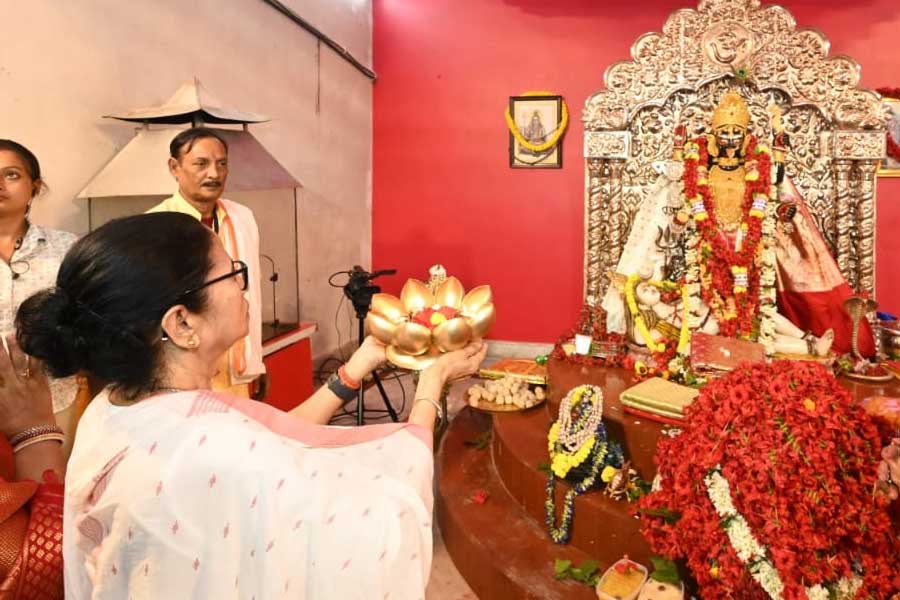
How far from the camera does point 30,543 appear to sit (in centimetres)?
128

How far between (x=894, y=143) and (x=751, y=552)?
5023 mm

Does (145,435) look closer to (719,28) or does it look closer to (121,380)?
(121,380)

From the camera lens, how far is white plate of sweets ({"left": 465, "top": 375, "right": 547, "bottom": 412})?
3.47 m

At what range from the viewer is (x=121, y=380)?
1.03m

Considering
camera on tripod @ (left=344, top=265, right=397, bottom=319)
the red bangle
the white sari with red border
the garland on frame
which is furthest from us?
the garland on frame

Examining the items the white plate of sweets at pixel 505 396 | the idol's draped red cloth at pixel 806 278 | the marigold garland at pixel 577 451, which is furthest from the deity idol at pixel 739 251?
the marigold garland at pixel 577 451

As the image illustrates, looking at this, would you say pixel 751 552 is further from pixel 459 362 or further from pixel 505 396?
pixel 505 396

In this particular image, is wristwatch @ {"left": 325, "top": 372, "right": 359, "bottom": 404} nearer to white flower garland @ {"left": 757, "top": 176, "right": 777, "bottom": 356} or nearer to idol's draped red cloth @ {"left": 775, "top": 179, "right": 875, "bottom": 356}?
white flower garland @ {"left": 757, "top": 176, "right": 777, "bottom": 356}

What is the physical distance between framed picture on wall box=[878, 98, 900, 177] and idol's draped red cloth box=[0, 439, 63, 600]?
6.17m

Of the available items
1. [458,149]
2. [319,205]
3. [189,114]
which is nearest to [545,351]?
[458,149]

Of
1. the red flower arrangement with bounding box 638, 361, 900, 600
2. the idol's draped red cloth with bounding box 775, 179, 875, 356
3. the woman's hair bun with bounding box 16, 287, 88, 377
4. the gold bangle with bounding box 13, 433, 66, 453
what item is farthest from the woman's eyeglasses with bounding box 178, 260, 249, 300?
the idol's draped red cloth with bounding box 775, 179, 875, 356

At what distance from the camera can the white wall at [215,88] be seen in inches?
113

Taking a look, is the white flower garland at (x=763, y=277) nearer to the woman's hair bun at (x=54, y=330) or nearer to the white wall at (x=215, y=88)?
the white wall at (x=215, y=88)

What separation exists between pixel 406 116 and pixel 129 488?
602 cm
